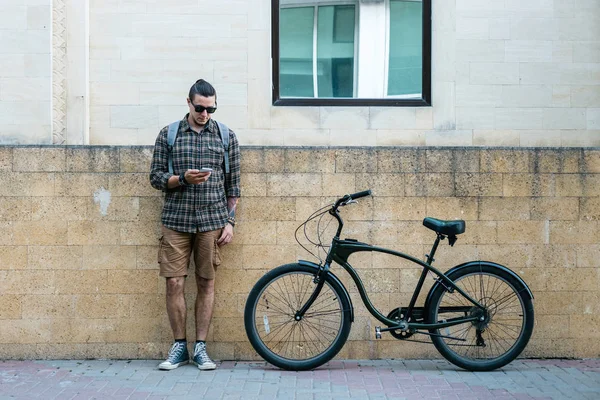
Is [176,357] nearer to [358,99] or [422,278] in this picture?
[422,278]

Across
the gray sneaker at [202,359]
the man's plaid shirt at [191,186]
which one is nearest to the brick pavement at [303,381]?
the gray sneaker at [202,359]

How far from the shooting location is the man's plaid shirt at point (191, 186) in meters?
7.12

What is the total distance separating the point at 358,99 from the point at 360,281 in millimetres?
1801

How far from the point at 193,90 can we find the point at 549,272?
348 cm

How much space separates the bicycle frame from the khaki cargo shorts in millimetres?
882

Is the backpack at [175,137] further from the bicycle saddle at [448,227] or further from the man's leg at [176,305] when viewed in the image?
the bicycle saddle at [448,227]

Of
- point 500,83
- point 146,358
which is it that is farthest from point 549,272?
point 146,358

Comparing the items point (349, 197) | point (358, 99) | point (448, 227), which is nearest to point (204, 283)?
point (349, 197)

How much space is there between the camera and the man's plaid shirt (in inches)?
281

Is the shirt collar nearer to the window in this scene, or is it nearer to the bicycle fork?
the window

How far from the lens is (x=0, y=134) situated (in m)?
7.72

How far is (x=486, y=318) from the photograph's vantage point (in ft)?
23.2

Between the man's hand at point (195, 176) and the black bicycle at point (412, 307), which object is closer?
the man's hand at point (195, 176)

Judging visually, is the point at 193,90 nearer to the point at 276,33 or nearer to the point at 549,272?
the point at 276,33
